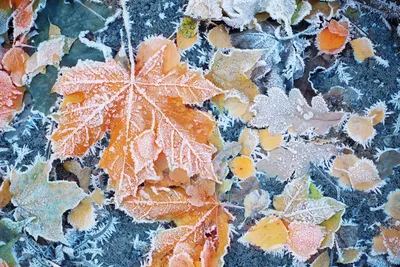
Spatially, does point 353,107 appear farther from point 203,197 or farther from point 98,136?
point 98,136

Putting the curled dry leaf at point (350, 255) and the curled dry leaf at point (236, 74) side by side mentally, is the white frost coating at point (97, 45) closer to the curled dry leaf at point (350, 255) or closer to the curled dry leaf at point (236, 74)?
the curled dry leaf at point (236, 74)

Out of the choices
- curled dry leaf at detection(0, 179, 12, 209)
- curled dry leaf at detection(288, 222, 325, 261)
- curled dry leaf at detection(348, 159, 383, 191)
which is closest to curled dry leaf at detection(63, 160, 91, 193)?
curled dry leaf at detection(0, 179, 12, 209)

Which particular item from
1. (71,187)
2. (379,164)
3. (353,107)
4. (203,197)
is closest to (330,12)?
(353,107)

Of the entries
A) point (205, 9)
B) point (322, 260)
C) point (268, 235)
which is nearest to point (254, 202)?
point (268, 235)

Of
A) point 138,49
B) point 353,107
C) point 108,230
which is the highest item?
point 138,49

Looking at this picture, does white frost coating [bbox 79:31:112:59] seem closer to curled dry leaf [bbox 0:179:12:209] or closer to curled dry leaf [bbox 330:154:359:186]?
curled dry leaf [bbox 0:179:12:209]

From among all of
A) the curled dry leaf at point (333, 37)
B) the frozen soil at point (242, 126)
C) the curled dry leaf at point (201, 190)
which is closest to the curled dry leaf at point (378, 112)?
the frozen soil at point (242, 126)

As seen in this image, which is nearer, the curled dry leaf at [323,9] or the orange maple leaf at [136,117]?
the orange maple leaf at [136,117]
